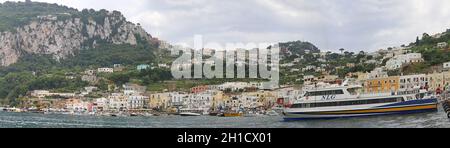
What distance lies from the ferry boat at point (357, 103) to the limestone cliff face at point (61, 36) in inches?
1902

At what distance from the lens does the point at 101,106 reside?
4438 cm

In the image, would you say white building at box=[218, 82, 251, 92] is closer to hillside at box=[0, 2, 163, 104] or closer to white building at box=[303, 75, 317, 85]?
white building at box=[303, 75, 317, 85]

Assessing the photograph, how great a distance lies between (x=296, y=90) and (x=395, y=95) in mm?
22399

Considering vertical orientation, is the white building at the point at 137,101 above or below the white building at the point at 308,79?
below

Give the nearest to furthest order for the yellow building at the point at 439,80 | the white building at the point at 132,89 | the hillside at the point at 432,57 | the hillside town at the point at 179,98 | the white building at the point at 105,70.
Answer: the yellow building at the point at 439,80 → the hillside at the point at 432,57 → the hillside town at the point at 179,98 → the white building at the point at 132,89 → the white building at the point at 105,70

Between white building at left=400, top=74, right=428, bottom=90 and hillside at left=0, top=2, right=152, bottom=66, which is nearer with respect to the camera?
white building at left=400, top=74, right=428, bottom=90

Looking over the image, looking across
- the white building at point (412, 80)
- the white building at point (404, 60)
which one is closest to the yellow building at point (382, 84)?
the white building at point (412, 80)

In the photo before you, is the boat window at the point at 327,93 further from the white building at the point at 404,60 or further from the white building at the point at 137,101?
the white building at the point at 137,101

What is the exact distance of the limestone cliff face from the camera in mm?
60719

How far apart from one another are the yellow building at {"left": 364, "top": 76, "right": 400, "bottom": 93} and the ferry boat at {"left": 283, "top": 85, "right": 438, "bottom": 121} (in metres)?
10.7

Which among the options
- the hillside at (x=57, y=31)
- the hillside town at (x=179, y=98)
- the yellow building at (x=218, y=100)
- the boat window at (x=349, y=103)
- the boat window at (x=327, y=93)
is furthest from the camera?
the hillside at (x=57, y=31)

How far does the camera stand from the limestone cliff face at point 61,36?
6072 cm

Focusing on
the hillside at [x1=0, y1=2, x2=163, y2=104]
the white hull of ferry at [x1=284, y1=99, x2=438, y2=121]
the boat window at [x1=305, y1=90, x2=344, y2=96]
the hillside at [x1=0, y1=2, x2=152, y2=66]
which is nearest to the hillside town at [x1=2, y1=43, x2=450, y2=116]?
the hillside at [x1=0, y1=2, x2=163, y2=104]
